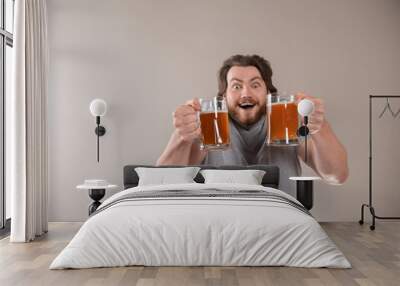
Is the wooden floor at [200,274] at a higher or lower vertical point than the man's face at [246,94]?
lower

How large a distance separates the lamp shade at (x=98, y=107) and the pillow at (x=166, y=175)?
900 mm

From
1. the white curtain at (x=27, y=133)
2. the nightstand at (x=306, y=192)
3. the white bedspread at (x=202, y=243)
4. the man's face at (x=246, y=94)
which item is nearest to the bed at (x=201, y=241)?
the white bedspread at (x=202, y=243)

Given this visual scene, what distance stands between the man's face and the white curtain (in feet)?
7.65

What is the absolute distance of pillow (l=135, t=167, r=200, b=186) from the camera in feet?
21.4

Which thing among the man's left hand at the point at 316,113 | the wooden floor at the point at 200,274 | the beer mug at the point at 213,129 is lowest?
the wooden floor at the point at 200,274

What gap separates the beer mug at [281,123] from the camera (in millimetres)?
1895

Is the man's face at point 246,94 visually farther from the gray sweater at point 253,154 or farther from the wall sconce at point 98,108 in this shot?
the wall sconce at point 98,108

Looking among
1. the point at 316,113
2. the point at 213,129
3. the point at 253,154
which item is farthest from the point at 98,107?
the point at 213,129

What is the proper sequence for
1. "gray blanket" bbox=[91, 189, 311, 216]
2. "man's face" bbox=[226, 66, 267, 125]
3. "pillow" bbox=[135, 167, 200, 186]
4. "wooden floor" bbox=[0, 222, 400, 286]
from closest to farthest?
"wooden floor" bbox=[0, 222, 400, 286] < "gray blanket" bbox=[91, 189, 311, 216] < "pillow" bbox=[135, 167, 200, 186] < "man's face" bbox=[226, 66, 267, 125]

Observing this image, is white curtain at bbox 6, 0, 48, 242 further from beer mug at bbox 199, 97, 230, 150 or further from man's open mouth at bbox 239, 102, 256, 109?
beer mug at bbox 199, 97, 230, 150

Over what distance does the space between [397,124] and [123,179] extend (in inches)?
140

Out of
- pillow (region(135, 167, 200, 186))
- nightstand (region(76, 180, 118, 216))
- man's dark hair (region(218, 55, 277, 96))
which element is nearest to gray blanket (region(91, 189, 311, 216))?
pillow (region(135, 167, 200, 186))

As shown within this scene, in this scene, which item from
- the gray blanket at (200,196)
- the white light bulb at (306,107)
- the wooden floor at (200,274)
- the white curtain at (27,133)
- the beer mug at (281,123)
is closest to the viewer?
the beer mug at (281,123)

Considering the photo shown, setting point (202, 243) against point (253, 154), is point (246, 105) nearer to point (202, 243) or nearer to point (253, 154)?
point (253, 154)
